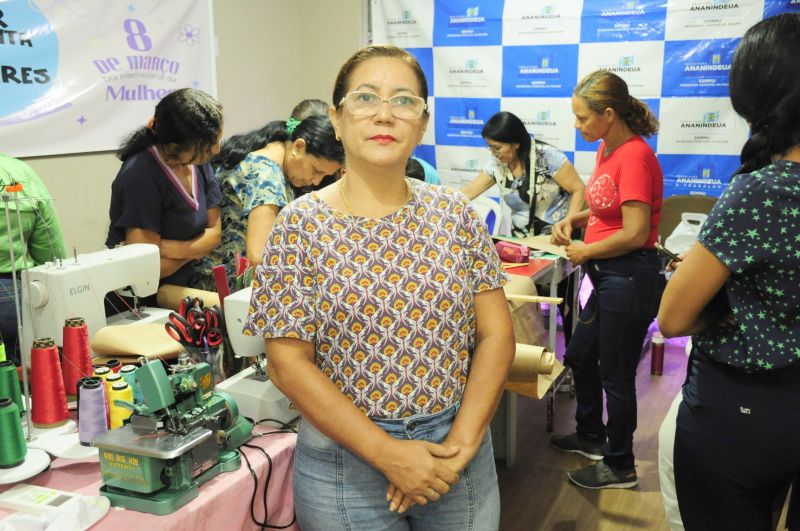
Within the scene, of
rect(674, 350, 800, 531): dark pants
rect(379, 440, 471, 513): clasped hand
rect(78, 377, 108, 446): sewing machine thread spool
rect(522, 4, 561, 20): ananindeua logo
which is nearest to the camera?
rect(379, 440, 471, 513): clasped hand

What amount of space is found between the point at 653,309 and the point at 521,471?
0.90 m

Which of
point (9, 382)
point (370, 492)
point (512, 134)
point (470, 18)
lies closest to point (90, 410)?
point (9, 382)

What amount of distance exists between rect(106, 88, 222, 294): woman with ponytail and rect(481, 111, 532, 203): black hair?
148 centimetres

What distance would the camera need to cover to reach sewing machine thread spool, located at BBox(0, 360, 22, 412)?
56.7 inches

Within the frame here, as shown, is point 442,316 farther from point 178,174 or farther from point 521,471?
point 521,471

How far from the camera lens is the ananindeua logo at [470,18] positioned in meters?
4.62

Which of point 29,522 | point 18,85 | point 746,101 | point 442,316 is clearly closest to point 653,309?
point 746,101

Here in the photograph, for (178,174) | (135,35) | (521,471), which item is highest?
(135,35)

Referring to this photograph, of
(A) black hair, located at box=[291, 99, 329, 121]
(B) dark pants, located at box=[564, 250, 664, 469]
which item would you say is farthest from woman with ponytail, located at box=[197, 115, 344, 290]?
(B) dark pants, located at box=[564, 250, 664, 469]

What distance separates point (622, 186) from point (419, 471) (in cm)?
163

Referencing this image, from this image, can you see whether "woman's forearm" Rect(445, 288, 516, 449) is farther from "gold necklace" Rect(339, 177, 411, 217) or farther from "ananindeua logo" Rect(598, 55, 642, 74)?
"ananindeua logo" Rect(598, 55, 642, 74)

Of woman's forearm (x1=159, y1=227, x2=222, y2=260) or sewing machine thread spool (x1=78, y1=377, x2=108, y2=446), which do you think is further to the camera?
woman's forearm (x1=159, y1=227, x2=222, y2=260)

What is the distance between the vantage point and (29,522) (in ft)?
3.88

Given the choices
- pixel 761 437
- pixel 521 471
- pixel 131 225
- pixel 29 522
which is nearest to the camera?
pixel 29 522
